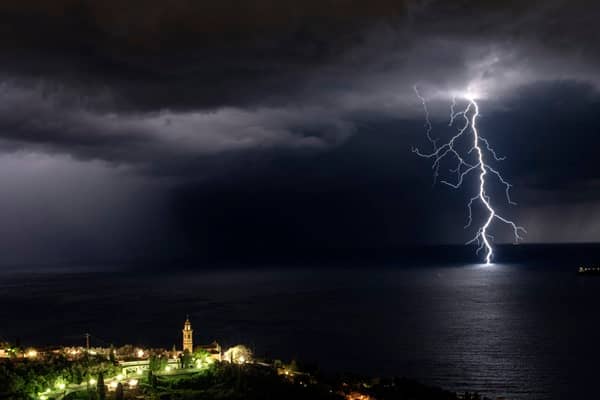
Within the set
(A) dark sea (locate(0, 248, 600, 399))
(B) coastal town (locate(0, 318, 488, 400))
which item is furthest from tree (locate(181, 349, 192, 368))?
(A) dark sea (locate(0, 248, 600, 399))

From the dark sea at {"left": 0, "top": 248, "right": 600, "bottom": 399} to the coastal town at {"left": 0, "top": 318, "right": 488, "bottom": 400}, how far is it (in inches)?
491

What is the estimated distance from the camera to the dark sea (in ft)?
177

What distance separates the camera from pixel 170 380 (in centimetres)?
3666

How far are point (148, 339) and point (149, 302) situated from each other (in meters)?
38.4

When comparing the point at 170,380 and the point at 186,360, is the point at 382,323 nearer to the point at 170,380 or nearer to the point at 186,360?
the point at 186,360

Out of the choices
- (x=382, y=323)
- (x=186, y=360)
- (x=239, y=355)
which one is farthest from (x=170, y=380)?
(x=382, y=323)

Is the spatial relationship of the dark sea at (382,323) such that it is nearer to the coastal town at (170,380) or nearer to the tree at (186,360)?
the coastal town at (170,380)

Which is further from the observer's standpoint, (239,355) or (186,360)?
(239,355)

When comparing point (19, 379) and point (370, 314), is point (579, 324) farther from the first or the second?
point (19, 379)

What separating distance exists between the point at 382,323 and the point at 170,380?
46.4 metres

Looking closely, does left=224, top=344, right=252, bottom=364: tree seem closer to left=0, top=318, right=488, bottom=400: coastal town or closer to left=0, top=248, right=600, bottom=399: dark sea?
left=0, top=318, right=488, bottom=400: coastal town

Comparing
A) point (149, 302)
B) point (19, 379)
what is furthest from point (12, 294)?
point (19, 379)

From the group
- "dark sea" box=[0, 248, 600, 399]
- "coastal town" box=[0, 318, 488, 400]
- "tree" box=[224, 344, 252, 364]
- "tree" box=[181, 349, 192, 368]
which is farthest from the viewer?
"dark sea" box=[0, 248, 600, 399]

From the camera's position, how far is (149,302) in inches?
4250
